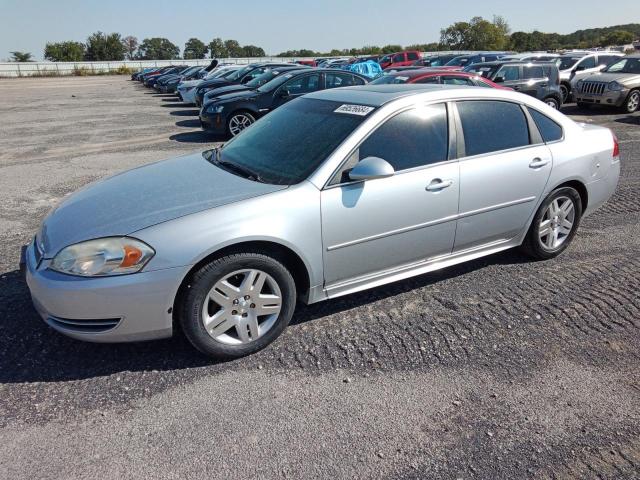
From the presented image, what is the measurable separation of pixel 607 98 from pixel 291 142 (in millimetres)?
13690

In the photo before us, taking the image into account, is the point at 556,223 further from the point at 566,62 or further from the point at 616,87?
the point at 566,62

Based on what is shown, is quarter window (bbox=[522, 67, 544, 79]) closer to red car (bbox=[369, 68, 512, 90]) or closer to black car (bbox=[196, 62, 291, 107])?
red car (bbox=[369, 68, 512, 90])

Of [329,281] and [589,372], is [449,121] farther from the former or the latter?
[589,372]

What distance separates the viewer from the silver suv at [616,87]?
13.8 metres

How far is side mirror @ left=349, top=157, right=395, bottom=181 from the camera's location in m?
3.15

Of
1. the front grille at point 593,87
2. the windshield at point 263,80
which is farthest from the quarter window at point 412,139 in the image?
the front grille at point 593,87

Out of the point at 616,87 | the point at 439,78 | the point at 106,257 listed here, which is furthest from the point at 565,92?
the point at 106,257

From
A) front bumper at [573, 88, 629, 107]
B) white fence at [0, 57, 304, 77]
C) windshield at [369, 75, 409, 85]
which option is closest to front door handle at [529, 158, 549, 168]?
windshield at [369, 75, 409, 85]

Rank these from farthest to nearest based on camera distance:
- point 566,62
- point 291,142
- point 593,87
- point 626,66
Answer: point 566,62, point 626,66, point 593,87, point 291,142

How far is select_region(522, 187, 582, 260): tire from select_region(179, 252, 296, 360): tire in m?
2.40

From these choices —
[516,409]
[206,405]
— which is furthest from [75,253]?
[516,409]

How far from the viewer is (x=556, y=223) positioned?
446 cm

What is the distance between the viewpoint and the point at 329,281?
10.9 feet

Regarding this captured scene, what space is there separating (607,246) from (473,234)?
1.86 metres
